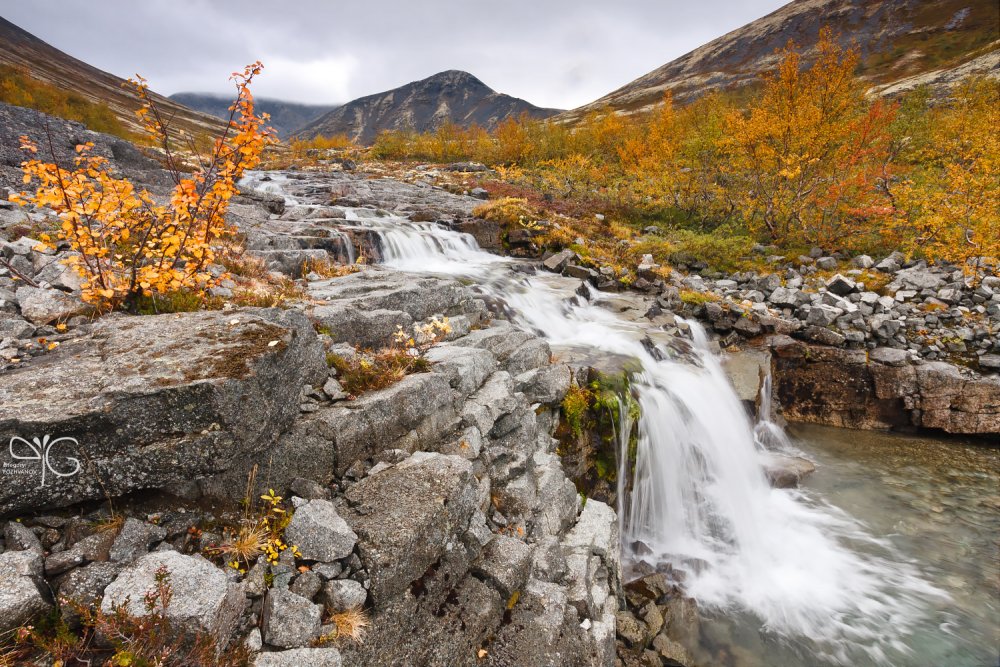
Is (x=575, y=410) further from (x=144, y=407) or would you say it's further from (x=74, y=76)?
(x=74, y=76)

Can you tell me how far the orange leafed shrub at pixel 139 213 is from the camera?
4.86 metres

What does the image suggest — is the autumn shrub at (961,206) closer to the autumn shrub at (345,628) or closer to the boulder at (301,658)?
the autumn shrub at (345,628)

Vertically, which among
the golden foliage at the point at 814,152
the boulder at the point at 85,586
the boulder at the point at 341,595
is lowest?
the boulder at the point at 341,595

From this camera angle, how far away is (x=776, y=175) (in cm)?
2164

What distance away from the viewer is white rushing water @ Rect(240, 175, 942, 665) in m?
7.74

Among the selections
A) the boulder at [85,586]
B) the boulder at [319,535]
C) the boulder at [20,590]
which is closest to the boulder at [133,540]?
the boulder at [85,586]

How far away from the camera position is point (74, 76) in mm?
95812

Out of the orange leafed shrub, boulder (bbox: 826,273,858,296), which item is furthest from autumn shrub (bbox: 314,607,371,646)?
boulder (bbox: 826,273,858,296)

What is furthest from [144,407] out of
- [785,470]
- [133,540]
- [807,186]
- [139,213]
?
[807,186]

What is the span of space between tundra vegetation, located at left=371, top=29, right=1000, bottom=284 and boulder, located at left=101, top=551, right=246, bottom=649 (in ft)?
60.8

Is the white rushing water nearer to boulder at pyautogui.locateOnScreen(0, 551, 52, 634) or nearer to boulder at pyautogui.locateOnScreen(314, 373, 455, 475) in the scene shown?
boulder at pyautogui.locateOnScreen(314, 373, 455, 475)

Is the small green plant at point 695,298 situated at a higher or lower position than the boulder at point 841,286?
lower

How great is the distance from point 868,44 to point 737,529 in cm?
14531

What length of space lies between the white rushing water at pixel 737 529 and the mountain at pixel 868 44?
5136 cm
